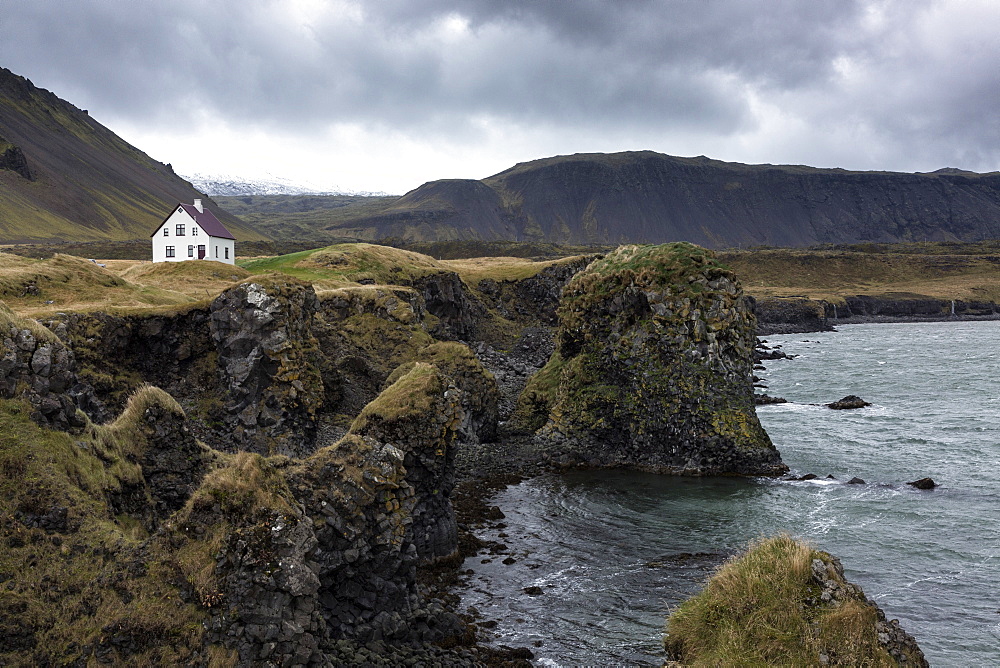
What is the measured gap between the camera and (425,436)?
894 inches

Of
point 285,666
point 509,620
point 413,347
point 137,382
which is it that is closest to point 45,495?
point 285,666

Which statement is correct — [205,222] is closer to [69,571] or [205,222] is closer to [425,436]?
[425,436]

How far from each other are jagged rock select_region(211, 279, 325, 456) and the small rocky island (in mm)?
111

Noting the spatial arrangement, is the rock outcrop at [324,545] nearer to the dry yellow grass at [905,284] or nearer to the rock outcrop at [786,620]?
the rock outcrop at [786,620]

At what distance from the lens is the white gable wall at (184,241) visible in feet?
225

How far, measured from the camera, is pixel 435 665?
15.9 m

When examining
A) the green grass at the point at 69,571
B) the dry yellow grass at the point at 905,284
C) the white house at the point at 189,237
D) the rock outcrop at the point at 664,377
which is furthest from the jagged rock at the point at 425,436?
the dry yellow grass at the point at 905,284

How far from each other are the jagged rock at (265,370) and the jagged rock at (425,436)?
34.2 ft

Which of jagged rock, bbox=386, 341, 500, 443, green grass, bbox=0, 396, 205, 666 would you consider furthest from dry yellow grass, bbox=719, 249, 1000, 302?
green grass, bbox=0, 396, 205, 666

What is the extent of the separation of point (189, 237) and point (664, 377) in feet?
187

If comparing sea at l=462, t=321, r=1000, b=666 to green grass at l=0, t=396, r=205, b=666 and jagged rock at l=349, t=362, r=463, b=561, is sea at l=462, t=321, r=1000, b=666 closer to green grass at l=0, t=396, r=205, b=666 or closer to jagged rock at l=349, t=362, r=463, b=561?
jagged rock at l=349, t=362, r=463, b=561

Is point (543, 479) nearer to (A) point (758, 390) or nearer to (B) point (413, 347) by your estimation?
(B) point (413, 347)

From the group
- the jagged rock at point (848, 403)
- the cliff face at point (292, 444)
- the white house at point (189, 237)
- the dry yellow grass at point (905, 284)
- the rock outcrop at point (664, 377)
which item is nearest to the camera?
the cliff face at point (292, 444)

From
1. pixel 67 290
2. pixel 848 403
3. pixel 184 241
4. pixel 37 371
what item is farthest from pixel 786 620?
pixel 184 241
